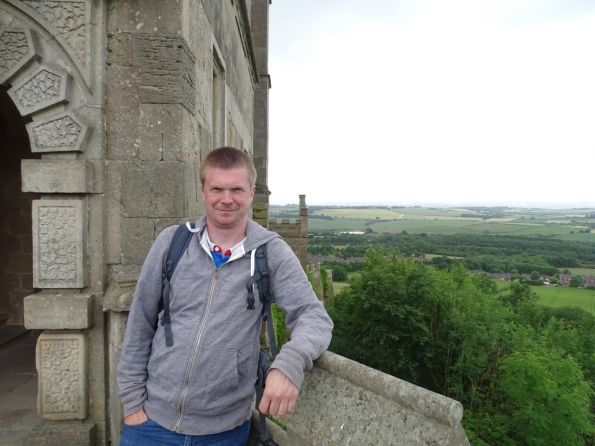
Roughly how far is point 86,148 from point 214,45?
2297mm

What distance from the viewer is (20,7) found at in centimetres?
304

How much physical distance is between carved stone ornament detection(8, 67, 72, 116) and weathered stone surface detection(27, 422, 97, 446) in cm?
233

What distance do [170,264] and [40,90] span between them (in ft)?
6.78

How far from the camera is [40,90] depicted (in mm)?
3076

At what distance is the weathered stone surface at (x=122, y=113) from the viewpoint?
10.6 feet

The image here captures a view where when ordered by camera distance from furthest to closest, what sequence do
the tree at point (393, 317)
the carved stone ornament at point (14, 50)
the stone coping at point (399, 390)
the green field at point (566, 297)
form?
the green field at point (566, 297), the tree at point (393, 317), the carved stone ornament at point (14, 50), the stone coping at point (399, 390)

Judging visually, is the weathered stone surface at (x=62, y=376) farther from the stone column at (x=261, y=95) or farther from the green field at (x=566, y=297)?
the green field at (x=566, y=297)

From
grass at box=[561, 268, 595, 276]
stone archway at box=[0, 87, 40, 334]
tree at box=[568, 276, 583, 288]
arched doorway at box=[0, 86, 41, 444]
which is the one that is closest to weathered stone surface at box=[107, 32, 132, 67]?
arched doorway at box=[0, 86, 41, 444]

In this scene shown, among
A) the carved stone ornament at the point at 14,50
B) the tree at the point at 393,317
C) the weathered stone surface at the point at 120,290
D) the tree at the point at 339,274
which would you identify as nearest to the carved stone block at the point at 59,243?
the weathered stone surface at the point at 120,290

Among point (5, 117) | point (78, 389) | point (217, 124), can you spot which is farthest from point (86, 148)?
point (5, 117)

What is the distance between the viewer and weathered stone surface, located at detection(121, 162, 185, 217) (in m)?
3.24

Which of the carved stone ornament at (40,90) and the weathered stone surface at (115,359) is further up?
the carved stone ornament at (40,90)

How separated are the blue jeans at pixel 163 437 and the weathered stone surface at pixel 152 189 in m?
1.66

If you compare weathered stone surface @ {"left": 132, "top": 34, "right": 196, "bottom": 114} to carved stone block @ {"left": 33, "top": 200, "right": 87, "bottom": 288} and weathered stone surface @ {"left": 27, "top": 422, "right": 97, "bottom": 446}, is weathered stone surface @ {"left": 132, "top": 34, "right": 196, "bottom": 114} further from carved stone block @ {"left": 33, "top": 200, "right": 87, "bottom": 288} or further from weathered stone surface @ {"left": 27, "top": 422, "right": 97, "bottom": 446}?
weathered stone surface @ {"left": 27, "top": 422, "right": 97, "bottom": 446}
